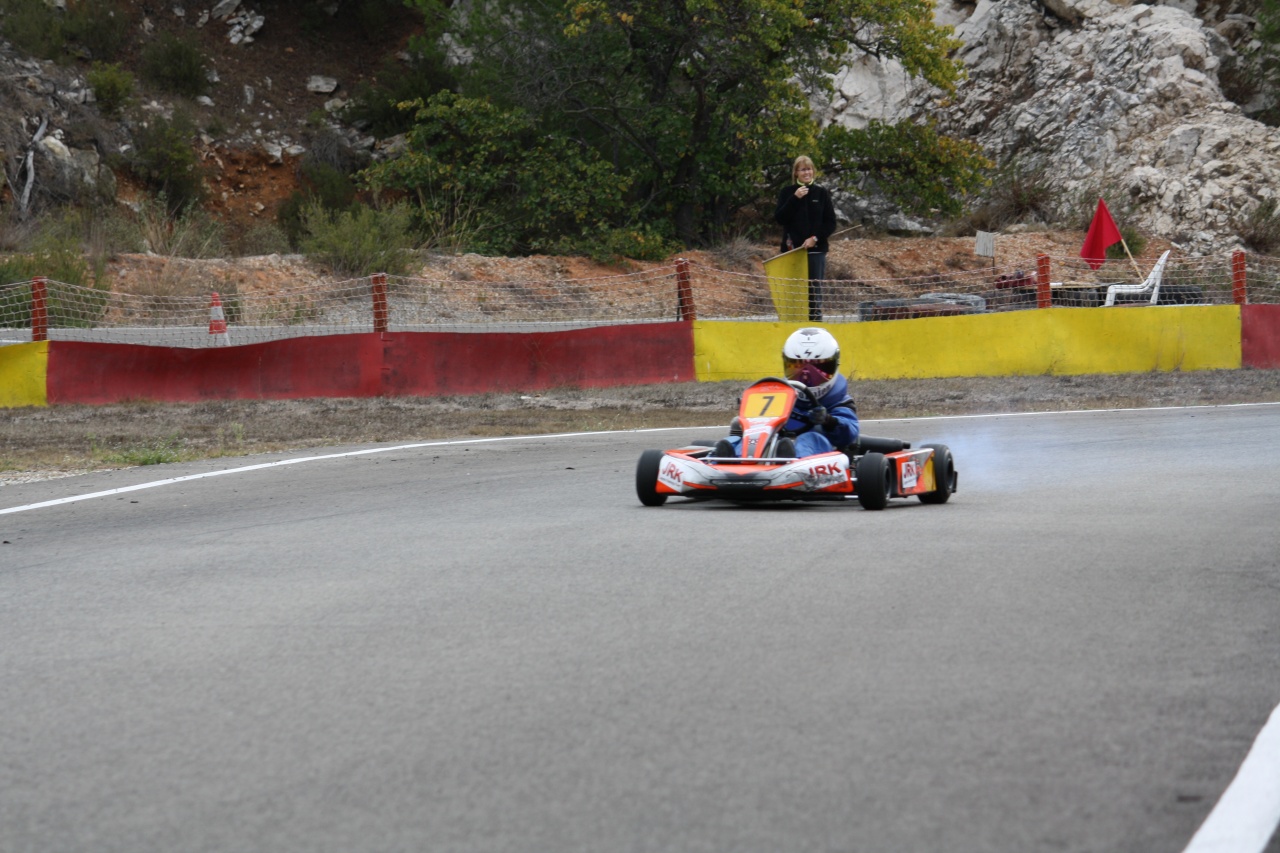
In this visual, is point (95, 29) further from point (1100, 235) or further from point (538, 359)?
point (1100, 235)

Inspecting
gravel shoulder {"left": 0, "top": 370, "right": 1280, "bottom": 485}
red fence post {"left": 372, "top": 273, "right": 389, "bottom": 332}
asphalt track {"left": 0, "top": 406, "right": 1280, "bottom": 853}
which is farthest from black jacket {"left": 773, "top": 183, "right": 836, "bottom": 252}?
asphalt track {"left": 0, "top": 406, "right": 1280, "bottom": 853}

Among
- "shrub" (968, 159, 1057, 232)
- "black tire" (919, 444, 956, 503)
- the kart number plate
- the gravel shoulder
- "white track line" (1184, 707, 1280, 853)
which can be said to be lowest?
"white track line" (1184, 707, 1280, 853)

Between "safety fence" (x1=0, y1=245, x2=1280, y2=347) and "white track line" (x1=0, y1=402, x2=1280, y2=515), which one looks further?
"safety fence" (x1=0, y1=245, x2=1280, y2=347)

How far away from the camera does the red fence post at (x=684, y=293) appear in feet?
60.0

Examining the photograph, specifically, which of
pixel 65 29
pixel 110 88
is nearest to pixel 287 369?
pixel 110 88

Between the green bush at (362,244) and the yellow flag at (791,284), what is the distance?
9559mm

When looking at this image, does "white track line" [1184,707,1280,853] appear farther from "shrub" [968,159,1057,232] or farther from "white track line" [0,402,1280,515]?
"shrub" [968,159,1057,232]

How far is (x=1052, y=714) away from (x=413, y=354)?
13.4 meters

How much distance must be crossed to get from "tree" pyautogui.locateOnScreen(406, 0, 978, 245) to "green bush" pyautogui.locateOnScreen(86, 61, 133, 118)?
25.1 ft

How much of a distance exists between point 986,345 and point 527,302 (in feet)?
33.7

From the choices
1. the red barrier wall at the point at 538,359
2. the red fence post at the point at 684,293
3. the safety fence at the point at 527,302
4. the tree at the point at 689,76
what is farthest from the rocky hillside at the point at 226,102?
the red fence post at the point at 684,293

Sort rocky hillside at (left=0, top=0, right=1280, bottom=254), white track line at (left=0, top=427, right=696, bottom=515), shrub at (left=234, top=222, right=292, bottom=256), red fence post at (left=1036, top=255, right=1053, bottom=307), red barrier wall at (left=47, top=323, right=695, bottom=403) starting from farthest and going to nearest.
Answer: rocky hillside at (left=0, top=0, right=1280, bottom=254) → shrub at (left=234, top=222, right=292, bottom=256) → red fence post at (left=1036, top=255, right=1053, bottom=307) → red barrier wall at (left=47, top=323, right=695, bottom=403) → white track line at (left=0, top=427, right=696, bottom=515)

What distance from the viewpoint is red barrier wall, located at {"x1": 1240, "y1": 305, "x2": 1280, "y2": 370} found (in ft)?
63.1

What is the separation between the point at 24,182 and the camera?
31469mm
